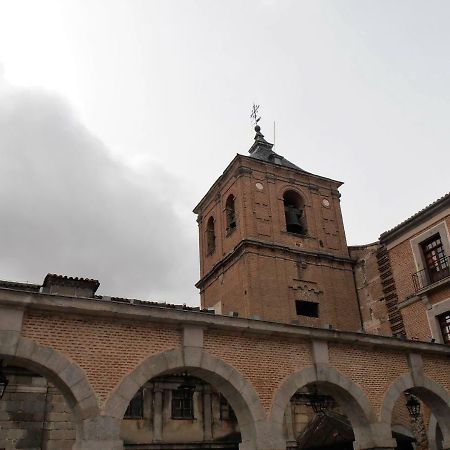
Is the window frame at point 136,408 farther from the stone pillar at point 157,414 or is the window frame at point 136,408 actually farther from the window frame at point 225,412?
the window frame at point 225,412

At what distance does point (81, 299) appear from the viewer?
33.3 ft

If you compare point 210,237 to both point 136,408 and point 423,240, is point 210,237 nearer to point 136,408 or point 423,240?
point 136,408

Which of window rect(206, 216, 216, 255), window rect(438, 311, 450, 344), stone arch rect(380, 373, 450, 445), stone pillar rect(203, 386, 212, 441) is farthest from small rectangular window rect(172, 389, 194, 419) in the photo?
window rect(206, 216, 216, 255)

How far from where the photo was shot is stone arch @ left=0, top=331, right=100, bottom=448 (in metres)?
9.48

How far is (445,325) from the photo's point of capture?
18.1m

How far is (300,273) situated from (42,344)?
15863 mm

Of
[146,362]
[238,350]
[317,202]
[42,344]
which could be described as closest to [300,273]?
[317,202]

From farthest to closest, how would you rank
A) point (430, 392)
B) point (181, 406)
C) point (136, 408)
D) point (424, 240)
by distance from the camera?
point (424, 240) → point (181, 406) → point (136, 408) → point (430, 392)

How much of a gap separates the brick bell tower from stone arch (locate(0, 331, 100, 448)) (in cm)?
1282

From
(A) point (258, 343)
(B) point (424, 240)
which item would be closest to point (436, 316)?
(B) point (424, 240)

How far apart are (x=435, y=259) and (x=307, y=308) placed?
6785 millimetres

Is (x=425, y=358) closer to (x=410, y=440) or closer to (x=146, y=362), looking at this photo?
(x=410, y=440)

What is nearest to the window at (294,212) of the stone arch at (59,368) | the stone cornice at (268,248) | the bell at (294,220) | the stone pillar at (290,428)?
the bell at (294,220)

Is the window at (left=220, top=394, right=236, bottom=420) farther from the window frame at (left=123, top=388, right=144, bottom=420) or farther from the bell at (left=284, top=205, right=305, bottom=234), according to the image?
the bell at (left=284, top=205, right=305, bottom=234)
